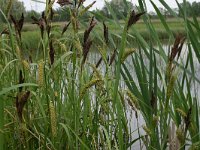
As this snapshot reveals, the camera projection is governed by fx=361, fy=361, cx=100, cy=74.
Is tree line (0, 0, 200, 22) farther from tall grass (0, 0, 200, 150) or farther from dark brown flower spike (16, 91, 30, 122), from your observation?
dark brown flower spike (16, 91, 30, 122)

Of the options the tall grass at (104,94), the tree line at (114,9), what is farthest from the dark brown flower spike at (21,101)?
the tree line at (114,9)

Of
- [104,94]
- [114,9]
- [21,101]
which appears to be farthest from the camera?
[114,9]

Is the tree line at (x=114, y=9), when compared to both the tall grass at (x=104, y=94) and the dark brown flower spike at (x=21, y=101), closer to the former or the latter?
the tall grass at (x=104, y=94)

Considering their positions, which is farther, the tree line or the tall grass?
the tree line

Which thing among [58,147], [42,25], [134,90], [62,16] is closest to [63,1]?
[42,25]

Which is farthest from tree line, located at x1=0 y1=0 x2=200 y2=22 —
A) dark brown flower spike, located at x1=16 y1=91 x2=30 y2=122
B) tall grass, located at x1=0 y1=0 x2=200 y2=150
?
dark brown flower spike, located at x1=16 y1=91 x2=30 y2=122

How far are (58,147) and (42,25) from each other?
47cm

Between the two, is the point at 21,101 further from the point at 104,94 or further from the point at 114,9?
the point at 114,9

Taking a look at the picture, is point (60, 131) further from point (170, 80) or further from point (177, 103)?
point (170, 80)

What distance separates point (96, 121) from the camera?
130cm

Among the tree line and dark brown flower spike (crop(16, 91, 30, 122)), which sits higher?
the tree line

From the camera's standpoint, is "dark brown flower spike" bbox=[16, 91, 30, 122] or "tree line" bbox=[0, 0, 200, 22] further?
"tree line" bbox=[0, 0, 200, 22]

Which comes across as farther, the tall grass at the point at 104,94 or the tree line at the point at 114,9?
the tree line at the point at 114,9

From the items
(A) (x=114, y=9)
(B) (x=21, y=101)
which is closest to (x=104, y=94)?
(A) (x=114, y=9)
